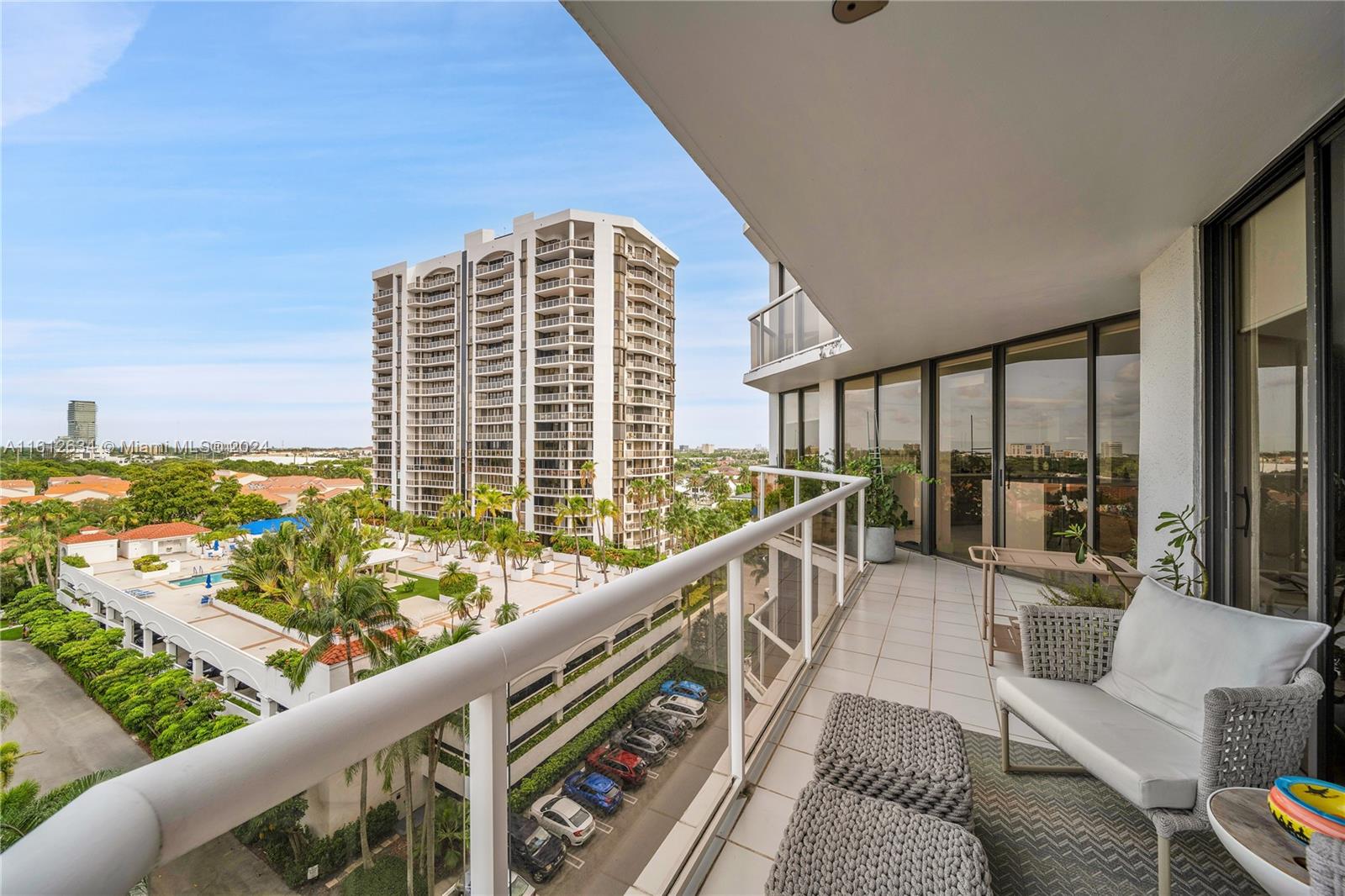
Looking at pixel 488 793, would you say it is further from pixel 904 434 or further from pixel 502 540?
pixel 502 540

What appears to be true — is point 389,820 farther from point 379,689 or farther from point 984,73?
point 984,73

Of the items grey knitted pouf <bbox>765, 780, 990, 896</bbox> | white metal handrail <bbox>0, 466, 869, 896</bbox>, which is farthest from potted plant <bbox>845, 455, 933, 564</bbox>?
white metal handrail <bbox>0, 466, 869, 896</bbox>

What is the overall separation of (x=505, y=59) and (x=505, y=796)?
3285cm

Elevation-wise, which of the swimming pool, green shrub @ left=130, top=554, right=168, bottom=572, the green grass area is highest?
green shrub @ left=130, top=554, right=168, bottom=572

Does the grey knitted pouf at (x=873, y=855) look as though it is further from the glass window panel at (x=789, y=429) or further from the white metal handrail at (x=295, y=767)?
the glass window panel at (x=789, y=429)

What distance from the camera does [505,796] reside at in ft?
3.07

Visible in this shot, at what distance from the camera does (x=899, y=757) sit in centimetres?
181

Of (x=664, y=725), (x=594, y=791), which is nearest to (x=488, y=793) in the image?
(x=594, y=791)

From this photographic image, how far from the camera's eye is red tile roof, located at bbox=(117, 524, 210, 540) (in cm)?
1174

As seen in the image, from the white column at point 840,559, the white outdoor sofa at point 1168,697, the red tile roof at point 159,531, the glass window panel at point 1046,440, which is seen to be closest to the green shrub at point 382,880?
the white outdoor sofa at point 1168,697

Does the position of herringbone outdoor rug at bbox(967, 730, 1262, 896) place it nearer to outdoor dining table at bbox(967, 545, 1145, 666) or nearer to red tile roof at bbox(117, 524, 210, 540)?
outdoor dining table at bbox(967, 545, 1145, 666)

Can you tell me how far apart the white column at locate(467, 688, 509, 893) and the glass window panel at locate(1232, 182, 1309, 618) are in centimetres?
325

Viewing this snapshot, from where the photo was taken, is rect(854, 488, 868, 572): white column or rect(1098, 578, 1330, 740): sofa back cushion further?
rect(854, 488, 868, 572): white column

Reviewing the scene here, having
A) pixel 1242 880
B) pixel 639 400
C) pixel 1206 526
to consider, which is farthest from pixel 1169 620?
pixel 639 400
